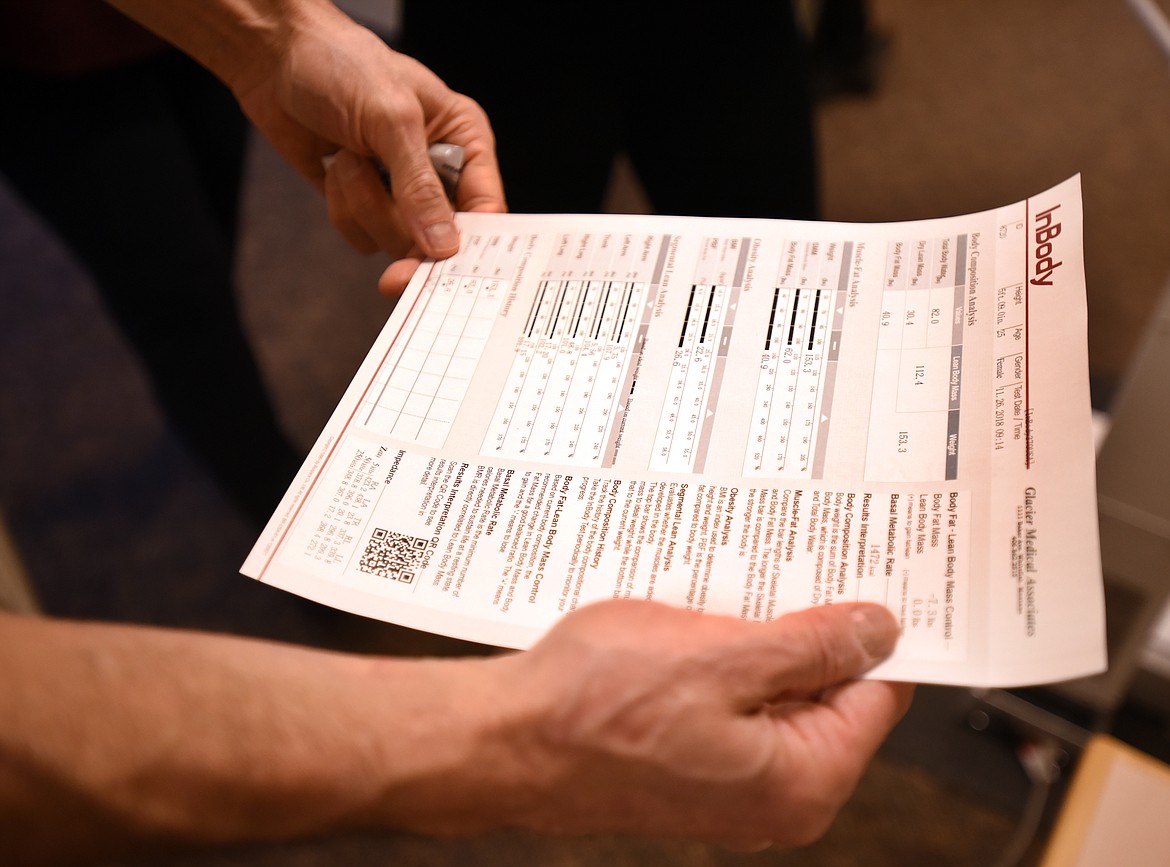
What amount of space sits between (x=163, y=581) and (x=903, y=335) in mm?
1137

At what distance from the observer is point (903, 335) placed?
504 mm

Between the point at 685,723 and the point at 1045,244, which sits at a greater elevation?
the point at 1045,244

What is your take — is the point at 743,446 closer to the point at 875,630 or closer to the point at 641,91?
the point at 875,630

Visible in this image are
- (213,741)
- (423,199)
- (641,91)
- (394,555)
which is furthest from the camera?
(641,91)

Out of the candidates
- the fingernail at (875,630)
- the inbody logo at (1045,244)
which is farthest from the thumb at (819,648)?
the inbody logo at (1045,244)

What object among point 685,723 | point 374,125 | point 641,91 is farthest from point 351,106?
point 685,723

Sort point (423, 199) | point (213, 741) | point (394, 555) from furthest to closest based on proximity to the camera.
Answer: point (423, 199) → point (394, 555) → point (213, 741)

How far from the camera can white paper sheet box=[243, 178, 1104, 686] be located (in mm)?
412

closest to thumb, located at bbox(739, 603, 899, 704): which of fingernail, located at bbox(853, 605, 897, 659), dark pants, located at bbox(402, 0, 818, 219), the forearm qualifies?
fingernail, located at bbox(853, 605, 897, 659)

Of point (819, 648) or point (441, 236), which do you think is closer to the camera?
point (819, 648)

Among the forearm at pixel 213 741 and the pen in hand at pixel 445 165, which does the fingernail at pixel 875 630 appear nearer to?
the forearm at pixel 213 741

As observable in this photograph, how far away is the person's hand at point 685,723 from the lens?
0.38 meters

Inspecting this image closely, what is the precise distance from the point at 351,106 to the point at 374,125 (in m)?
0.03

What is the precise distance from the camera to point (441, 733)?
378 mm
